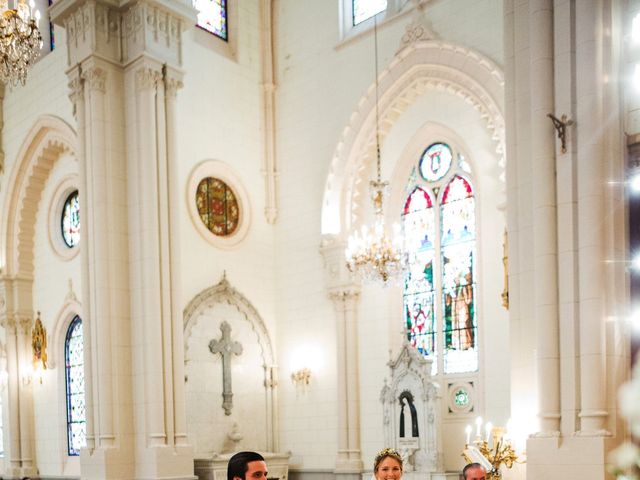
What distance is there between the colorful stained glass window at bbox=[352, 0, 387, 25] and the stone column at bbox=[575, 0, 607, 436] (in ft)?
26.1

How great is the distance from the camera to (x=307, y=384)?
15.1 meters

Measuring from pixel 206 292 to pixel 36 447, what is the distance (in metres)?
5.30

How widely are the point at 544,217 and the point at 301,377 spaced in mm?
8658

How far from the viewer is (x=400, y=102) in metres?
14.2

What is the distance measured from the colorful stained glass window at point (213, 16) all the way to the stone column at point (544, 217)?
372 inches

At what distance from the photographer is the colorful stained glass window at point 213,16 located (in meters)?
15.9

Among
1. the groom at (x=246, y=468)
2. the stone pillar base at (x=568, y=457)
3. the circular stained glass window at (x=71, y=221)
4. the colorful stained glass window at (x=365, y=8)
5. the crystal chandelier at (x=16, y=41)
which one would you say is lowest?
the stone pillar base at (x=568, y=457)

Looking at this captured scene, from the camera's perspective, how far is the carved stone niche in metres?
12.6

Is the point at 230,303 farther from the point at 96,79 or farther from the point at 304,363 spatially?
the point at 96,79

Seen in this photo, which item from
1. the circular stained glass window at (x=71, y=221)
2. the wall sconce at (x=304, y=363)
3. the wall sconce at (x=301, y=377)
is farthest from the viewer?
the circular stained glass window at (x=71, y=221)

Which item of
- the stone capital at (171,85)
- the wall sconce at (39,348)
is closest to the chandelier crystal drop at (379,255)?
the stone capital at (171,85)

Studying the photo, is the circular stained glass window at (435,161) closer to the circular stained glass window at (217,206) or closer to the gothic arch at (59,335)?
the circular stained glass window at (217,206)

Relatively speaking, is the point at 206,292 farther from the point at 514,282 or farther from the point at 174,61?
the point at 514,282

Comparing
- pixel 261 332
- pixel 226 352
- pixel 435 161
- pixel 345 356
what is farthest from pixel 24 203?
pixel 435 161
